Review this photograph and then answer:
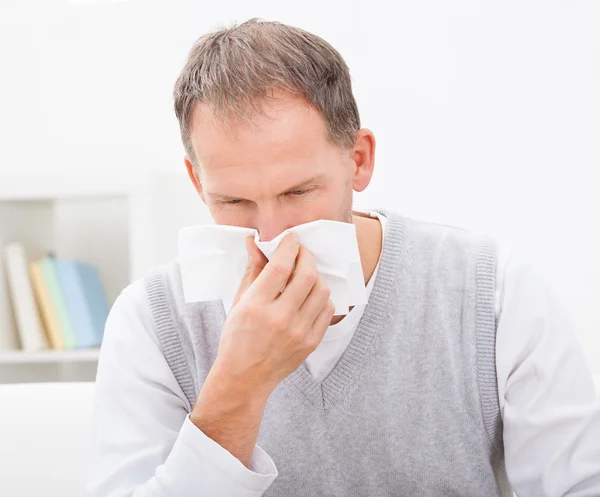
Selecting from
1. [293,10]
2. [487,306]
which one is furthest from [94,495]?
[293,10]

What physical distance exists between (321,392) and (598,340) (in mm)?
1571

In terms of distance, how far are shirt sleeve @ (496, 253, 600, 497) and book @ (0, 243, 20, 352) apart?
6.27ft

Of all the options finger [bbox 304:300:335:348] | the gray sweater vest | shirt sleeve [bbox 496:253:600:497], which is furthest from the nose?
shirt sleeve [bbox 496:253:600:497]

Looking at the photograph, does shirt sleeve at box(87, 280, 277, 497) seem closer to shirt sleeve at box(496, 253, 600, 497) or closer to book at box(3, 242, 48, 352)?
shirt sleeve at box(496, 253, 600, 497)

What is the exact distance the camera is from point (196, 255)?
122 cm

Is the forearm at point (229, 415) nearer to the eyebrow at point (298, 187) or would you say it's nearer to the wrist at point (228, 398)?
the wrist at point (228, 398)

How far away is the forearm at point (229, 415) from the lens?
3.74 feet

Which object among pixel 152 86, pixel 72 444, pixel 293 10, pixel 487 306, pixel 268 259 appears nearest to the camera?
pixel 268 259

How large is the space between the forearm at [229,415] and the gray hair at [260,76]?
364mm

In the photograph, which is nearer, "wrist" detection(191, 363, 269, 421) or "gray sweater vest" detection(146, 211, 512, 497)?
"wrist" detection(191, 363, 269, 421)

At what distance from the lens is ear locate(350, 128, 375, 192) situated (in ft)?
4.43

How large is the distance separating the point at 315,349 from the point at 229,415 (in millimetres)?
199

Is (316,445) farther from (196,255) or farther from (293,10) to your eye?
(293,10)

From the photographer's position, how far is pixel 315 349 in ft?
4.20
